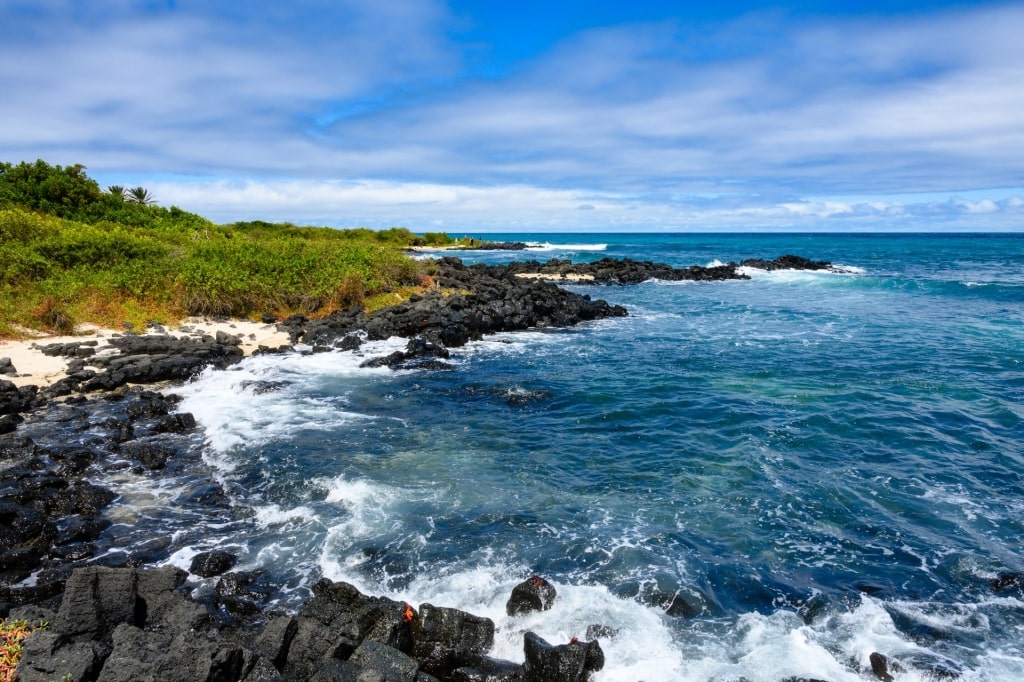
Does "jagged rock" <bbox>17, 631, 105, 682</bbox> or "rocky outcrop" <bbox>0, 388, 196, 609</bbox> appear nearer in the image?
"jagged rock" <bbox>17, 631, 105, 682</bbox>

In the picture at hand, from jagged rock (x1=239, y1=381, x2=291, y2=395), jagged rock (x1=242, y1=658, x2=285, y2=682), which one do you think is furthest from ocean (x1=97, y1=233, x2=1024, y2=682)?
jagged rock (x1=242, y1=658, x2=285, y2=682)

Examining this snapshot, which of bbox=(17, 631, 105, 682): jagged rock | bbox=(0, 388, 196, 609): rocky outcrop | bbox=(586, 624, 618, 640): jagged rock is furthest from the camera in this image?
bbox=(0, 388, 196, 609): rocky outcrop

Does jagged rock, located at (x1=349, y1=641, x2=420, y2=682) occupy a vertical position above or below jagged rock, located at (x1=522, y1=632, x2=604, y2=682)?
above

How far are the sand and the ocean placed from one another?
11.1 feet

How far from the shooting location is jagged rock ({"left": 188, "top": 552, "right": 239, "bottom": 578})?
8.78m

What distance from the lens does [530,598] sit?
26.4 ft

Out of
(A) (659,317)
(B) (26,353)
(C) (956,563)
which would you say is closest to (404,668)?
(C) (956,563)

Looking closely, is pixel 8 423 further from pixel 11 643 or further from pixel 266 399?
pixel 11 643

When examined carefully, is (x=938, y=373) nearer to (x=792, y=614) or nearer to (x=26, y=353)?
(x=792, y=614)

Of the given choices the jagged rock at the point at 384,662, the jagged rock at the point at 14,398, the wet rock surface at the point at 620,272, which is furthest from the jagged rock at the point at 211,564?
the wet rock surface at the point at 620,272

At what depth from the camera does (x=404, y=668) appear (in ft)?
20.5

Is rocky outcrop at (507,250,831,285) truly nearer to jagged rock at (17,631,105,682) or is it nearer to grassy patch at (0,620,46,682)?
grassy patch at (0,620,46,682)

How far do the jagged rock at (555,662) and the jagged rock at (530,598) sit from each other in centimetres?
106

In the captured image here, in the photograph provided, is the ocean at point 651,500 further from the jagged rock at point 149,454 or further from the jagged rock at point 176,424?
the jagged rock at point 149,454
